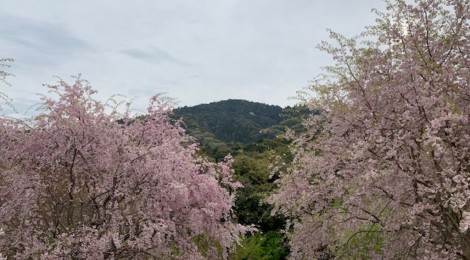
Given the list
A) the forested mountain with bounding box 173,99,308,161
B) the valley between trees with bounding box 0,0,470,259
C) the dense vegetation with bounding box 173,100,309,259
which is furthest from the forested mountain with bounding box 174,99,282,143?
the valley between trees with bounding box 0,0,470,259

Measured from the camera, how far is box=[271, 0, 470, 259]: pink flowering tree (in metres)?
8.23

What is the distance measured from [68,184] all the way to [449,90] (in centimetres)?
781

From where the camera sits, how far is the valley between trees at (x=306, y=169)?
8.59m

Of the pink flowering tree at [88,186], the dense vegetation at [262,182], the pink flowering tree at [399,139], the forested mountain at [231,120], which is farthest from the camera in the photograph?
the forested mountain at [231,120]

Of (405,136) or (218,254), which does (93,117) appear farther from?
(405,136)

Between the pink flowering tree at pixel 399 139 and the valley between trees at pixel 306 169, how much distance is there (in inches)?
1.2

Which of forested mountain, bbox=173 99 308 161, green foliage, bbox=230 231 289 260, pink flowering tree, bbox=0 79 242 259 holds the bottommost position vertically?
green foliage, bbox=230 231 289 260

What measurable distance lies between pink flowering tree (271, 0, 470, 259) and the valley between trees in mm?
31

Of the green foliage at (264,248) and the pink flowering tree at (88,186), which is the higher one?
the pink flowering tree at (88,186)

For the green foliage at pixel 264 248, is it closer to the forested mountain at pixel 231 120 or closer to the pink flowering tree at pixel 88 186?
the pink flowering tree at pixel 88 186

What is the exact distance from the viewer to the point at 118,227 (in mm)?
9836

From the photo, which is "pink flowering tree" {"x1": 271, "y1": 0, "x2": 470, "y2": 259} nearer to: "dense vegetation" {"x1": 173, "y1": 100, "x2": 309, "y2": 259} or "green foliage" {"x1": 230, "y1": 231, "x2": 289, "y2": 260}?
"dense vegetation" {"x1": 173, "y1": 100, "x2": 309, "y2": 259}

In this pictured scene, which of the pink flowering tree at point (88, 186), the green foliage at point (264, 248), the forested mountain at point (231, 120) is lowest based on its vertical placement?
the green foliage at point (264, 248)

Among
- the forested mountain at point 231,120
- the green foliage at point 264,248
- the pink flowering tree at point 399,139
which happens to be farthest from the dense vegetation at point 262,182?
the forested mountain at point 231,120
